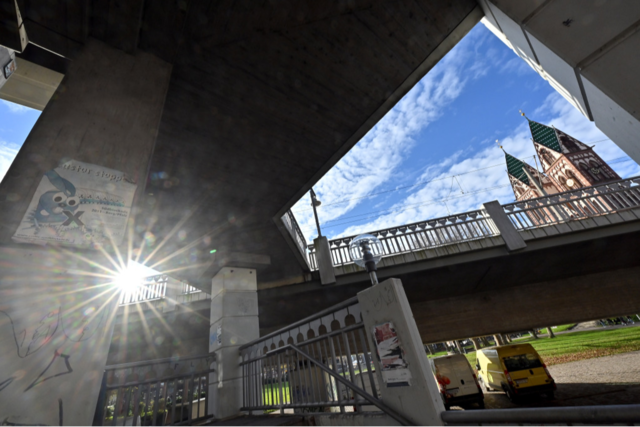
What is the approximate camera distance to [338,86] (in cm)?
421

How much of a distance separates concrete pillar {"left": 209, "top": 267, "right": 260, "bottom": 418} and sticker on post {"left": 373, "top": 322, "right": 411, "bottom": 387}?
493 cm

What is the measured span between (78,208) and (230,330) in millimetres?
5532

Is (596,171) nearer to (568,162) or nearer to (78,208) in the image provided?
(568,162)

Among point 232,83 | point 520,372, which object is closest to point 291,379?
point 232,83

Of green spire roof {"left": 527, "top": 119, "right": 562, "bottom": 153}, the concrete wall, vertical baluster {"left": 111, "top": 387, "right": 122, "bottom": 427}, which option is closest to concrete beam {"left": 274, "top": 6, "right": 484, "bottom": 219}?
the concrete wall

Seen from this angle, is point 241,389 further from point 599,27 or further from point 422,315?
point 422,315

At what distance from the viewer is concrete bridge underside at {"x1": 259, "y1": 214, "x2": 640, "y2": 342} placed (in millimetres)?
9500

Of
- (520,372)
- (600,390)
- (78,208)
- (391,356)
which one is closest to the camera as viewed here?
(78,208)

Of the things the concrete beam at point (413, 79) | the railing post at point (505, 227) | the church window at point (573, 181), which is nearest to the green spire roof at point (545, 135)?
the church window at point (573, 181)

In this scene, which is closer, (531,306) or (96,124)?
(96,124)

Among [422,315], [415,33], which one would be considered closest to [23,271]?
[415,33]

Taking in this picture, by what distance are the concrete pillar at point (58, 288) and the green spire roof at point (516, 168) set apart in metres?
58.0

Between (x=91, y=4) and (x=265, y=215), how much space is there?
4642 millimetres

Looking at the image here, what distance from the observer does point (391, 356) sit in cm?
242
